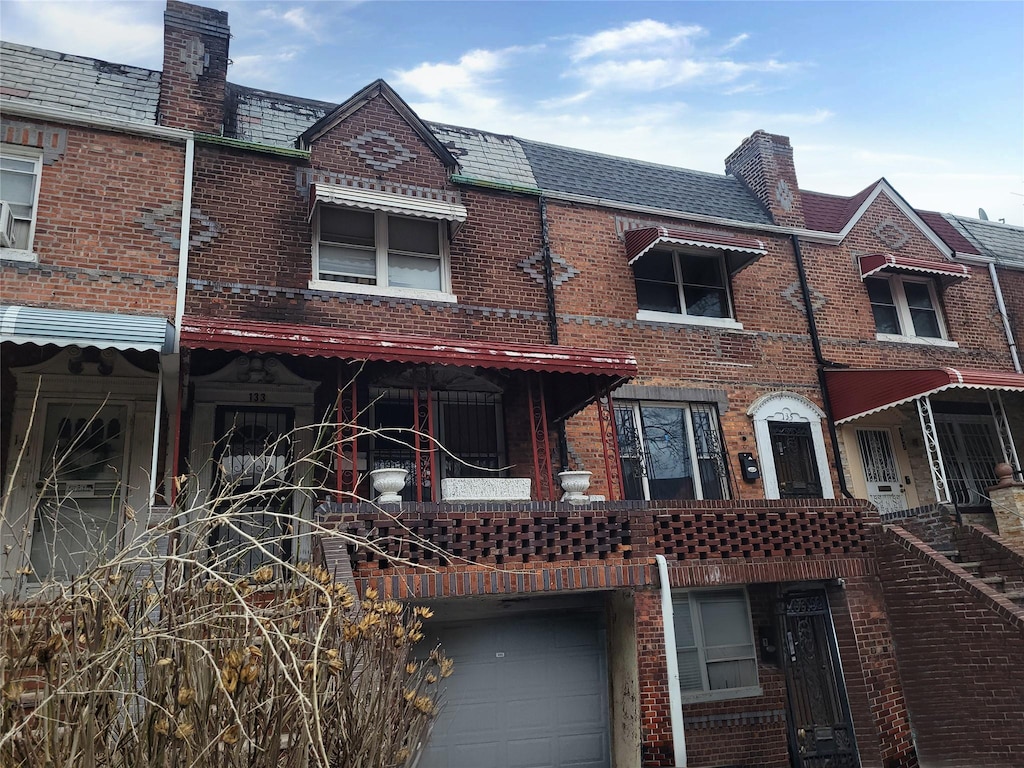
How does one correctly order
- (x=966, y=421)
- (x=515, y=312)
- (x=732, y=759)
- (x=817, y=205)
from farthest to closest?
1. (x=817, y=205)
2. (x=966, y=421)
3. (x=515, y=312)
4. (x=732, y=759)

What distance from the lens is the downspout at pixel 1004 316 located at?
14984mm

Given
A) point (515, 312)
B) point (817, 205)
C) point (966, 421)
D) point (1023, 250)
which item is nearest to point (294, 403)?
point (515, 312)

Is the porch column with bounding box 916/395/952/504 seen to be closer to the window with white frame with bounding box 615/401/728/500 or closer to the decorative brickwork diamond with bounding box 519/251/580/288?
the window with white frame with bounding box 615/401/728/500

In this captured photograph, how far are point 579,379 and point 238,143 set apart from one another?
19.3 feet

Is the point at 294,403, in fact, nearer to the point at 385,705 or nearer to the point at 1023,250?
the point at 385,705

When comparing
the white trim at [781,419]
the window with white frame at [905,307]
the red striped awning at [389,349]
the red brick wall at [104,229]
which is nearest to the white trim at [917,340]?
the window with white frame at [905,307]

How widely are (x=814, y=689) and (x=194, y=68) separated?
12.3 meters

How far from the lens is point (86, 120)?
9.43 metres

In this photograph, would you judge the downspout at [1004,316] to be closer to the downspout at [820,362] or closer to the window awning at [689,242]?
the downspout at [820,362]

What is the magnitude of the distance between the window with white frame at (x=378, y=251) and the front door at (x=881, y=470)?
27.4 ft

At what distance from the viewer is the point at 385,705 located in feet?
9.90

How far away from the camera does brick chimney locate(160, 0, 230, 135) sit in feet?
33.7

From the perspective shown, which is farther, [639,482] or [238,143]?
[639,482]

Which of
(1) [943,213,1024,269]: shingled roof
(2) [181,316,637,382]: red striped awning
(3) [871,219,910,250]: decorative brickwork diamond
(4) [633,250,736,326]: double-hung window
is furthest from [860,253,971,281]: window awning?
(2) [181,316,637,382]: red striped awning
